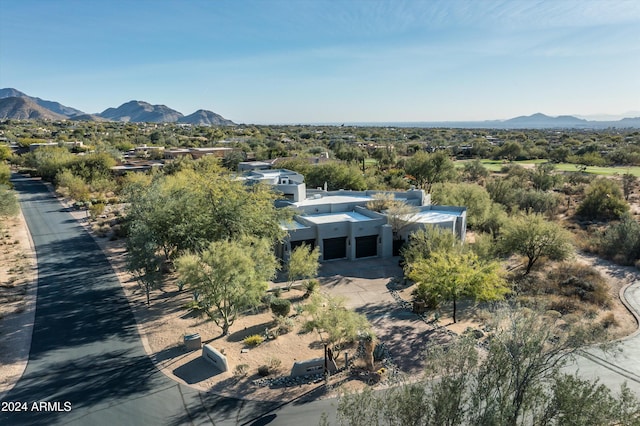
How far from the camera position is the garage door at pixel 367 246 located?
35312mm

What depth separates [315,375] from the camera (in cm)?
1834

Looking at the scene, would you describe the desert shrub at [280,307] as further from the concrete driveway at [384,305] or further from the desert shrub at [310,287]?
the concrete driveway at [384,305]

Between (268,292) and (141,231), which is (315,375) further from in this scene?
(141,231)

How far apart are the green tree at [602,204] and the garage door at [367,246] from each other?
104 feet

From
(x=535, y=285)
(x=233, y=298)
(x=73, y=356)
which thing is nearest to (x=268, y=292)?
(x=233, y=298)

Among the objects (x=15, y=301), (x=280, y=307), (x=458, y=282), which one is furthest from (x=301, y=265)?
(x=15, y=301)

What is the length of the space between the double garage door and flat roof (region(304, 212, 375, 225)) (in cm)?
173

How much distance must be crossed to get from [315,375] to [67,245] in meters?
32.5

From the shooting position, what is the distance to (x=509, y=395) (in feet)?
34.0

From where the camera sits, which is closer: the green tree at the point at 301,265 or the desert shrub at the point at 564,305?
the desert shrub at the point at 564,305

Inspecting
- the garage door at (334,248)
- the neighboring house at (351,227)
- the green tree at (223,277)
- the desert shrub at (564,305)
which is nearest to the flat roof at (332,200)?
the neighboring house at (351,227)

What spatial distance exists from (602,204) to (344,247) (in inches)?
1400

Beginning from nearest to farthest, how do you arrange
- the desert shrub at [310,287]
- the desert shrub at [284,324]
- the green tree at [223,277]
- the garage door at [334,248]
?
the green tree at [223,277] < the desert shrub at [284,324] < the desert shrub at [310,287] < the garage door at [334,248]

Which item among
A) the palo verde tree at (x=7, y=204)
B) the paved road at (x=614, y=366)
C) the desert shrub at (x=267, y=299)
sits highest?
the palo verde tree at (x=7, y=204)
